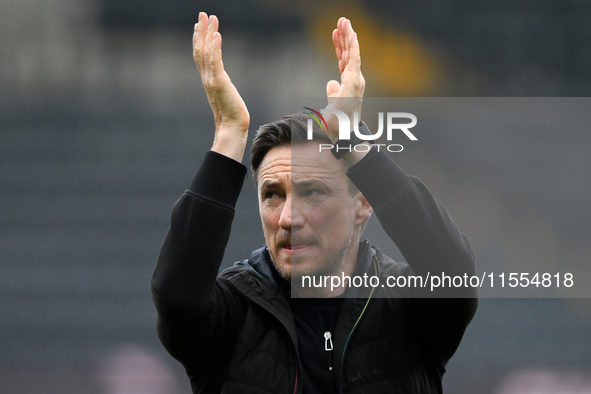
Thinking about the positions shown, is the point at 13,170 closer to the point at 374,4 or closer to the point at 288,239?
the point at 374,4

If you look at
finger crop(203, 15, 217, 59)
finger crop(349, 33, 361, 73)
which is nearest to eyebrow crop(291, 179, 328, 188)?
finger crop(349, 33, 361, 73)

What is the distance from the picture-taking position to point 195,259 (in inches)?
66.2

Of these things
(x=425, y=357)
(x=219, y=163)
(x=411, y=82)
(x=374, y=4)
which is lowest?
(x=425, y=357)

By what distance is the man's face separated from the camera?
1.90 meters

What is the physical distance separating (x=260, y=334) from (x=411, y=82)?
12.2ft

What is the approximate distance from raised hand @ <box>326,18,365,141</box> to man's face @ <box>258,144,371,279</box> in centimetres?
21

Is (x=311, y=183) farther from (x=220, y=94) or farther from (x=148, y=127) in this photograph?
(x=148, y=127)

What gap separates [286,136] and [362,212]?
0.34 metres

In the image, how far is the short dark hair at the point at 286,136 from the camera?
1989 mm

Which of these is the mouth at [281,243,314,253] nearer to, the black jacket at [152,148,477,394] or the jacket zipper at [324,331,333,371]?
the black jacket at [152,148,477,394]

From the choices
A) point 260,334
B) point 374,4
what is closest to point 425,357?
point 260,334

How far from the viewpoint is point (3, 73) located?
5898 mm

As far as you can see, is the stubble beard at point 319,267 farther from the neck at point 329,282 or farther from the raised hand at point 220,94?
the raised hand at point 220,94

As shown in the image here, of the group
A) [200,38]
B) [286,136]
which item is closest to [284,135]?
[286,136]
